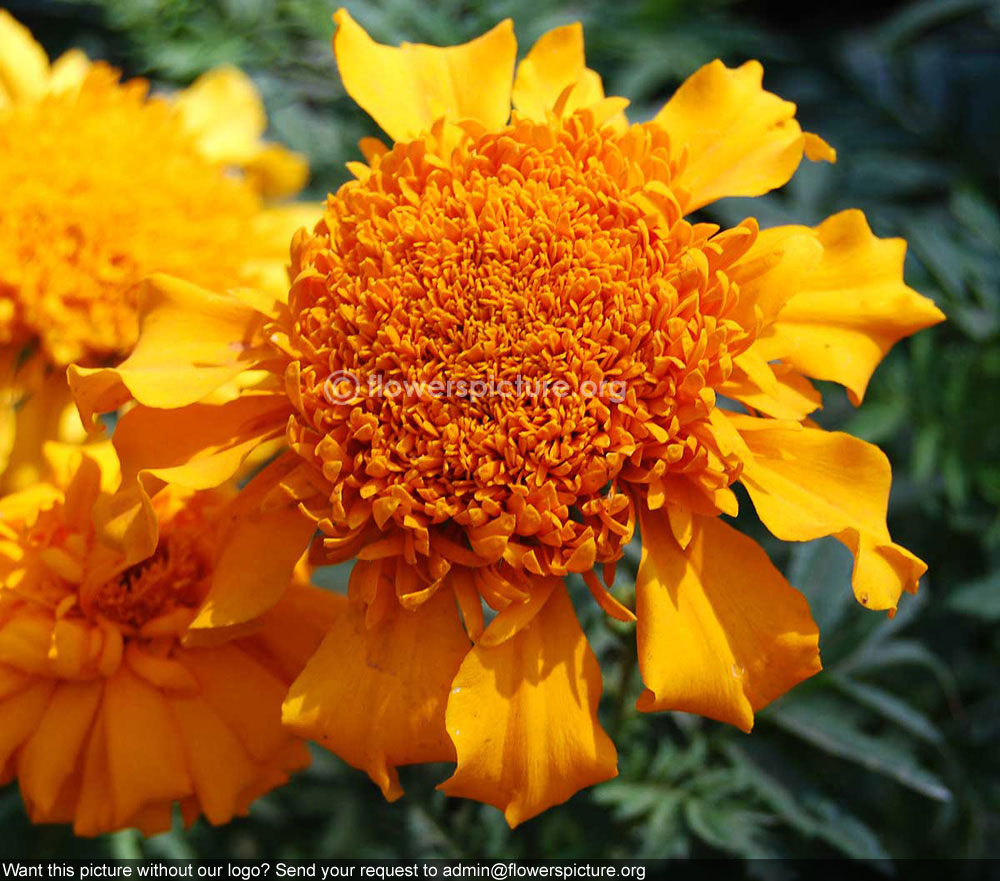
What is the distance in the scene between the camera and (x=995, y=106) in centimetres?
275

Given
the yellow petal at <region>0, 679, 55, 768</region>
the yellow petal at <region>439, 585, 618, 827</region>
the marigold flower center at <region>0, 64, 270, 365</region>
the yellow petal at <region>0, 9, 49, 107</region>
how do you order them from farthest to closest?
the yellow petal at <region>0, 9, 49, 107</region>
the marigold flower center at <region>0, 64, 270, 365</region>
the yellow petal at <region>0, 679, 55, 768</region>
the yellow petal at <region>439, 585, 618, 827</region>

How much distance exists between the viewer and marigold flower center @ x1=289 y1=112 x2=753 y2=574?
1315 mm

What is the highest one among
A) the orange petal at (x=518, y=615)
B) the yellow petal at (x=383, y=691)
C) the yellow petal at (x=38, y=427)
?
the orange petal at (x=518, y=615)

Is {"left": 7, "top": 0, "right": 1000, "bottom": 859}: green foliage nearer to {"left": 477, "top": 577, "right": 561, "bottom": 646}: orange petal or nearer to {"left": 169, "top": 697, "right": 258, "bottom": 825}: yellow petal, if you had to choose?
{"left": 477, "top": 577, "right": 561, "bottom": 646}: orange petal

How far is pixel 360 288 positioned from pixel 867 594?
757mm

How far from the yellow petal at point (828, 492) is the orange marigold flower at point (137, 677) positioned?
689 mm

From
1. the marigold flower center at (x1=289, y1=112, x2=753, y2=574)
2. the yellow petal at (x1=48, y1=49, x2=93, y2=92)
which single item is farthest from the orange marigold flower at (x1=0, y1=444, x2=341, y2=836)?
the yellow petal at (x1=48, y1=49, x2=93, y2=92)

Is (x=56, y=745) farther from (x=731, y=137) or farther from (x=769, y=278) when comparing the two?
(x=731, y=137)

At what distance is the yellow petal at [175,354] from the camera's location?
4.73 ft

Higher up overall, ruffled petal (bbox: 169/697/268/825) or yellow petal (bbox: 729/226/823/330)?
yellow petal (bbox: 729/226/823/330)

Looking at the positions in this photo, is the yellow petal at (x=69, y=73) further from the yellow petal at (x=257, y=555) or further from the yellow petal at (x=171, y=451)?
the yellow petal at (x=257, y=555)

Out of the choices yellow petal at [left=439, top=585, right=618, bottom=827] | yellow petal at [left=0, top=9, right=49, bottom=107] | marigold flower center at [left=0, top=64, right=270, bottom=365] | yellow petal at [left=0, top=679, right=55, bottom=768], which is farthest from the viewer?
yellow petal at [left=0, top=9, right=49, bottom=107]

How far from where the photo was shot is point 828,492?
1.40m

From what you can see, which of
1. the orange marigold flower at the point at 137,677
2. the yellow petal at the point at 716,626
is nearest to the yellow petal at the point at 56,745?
the orange marigold flower at the point at 137,677
